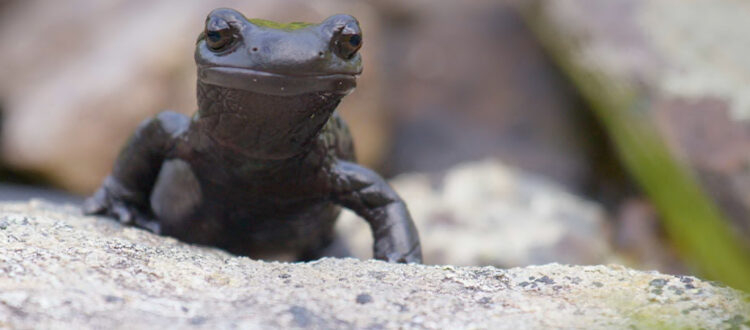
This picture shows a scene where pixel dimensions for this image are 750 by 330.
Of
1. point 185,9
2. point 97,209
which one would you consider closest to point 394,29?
point 185,9

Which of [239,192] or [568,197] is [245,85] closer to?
[239,192]

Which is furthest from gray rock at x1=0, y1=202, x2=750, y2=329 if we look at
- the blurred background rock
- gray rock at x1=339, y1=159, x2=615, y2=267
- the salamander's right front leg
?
the blurred background rock

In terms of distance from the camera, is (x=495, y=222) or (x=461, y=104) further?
(x=461, y=104)

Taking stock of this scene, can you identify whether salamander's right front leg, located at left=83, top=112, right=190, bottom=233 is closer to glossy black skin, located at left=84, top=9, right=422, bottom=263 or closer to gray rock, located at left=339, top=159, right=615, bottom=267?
glossy black skin, located at left=84, top=9, right=422, bottom=263

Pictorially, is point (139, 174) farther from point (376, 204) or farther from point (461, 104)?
point (461, 104)

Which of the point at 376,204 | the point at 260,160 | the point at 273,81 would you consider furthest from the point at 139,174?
the point at 273,81

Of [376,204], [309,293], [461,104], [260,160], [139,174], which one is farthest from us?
[461,104]

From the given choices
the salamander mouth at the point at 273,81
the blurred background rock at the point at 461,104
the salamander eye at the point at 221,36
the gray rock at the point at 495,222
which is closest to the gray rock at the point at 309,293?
the salamander mouth at the point at 273,81
